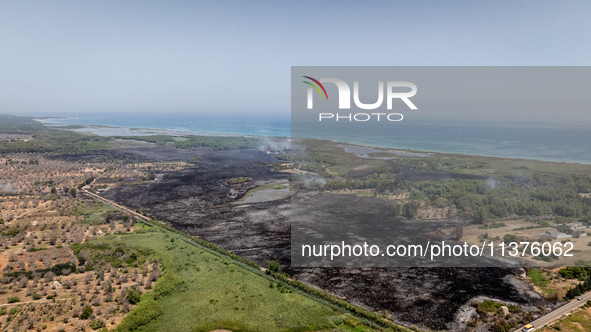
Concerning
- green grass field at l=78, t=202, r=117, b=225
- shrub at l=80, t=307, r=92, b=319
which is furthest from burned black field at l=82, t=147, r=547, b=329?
shrub at l=80, t=307, r=92, b=319

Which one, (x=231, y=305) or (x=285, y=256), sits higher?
(x=285, y=256)

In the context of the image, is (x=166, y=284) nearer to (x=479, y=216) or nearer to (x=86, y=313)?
(x=86, y=313)

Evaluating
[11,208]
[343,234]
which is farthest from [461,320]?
[11,208]

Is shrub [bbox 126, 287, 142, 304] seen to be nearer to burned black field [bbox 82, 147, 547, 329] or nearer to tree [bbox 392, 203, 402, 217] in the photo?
burned black field [bbox 82, 147, 547, 329]

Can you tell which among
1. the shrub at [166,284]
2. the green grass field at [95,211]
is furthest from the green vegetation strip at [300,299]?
the green grass field at [95,211]

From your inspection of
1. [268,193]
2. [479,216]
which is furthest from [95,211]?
[479,216]
